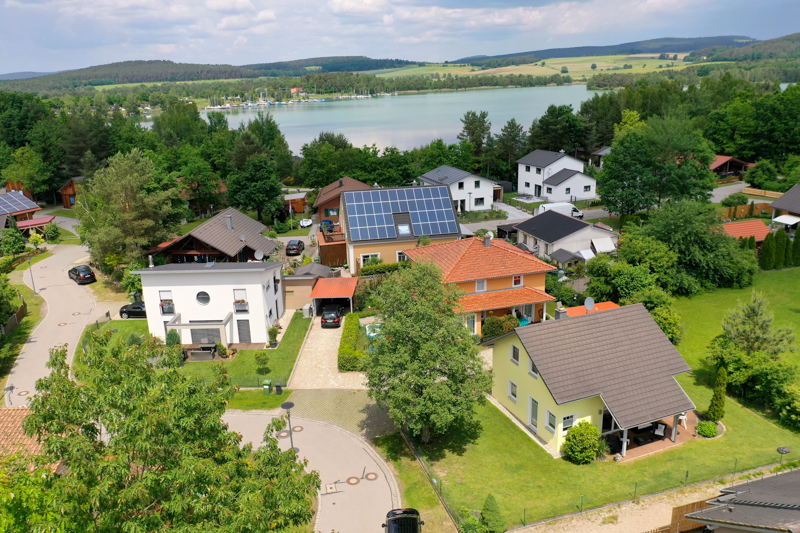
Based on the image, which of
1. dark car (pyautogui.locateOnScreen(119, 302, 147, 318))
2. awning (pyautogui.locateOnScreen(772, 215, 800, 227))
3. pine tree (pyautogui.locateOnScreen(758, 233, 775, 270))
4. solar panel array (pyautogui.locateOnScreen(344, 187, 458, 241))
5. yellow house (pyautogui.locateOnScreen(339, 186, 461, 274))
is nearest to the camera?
dark car (pyautogui.locateOnScreen(119, 302, 147, 318))

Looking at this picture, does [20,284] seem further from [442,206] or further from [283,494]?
[283,494]

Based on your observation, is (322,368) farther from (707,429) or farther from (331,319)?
(707,429)

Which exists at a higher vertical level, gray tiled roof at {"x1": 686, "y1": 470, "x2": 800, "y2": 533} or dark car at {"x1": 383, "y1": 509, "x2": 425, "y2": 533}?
gray tiled roof at {"x1": 686, "y1": 470, "x2": 800, "y2": 533}

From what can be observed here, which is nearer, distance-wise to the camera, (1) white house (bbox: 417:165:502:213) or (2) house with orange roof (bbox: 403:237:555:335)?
(2) house with orange roof (bbox: 403:237:555:335)

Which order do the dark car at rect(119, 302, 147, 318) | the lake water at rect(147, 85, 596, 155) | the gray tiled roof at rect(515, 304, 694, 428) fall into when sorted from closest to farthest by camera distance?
the gray tiled roof at rect(515, 304, 694, 428), the dark car at rect(119, 302, 147, 318), the lake water at rect(147, 85, 596, 155)

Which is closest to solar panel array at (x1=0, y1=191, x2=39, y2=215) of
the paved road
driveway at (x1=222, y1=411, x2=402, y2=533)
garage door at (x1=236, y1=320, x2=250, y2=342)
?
the paved road

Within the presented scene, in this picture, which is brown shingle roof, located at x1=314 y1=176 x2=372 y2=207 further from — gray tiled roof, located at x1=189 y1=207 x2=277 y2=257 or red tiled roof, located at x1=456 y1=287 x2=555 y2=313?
red tiled roof, located at x1=456 y1=287 x2=555 y2=313
